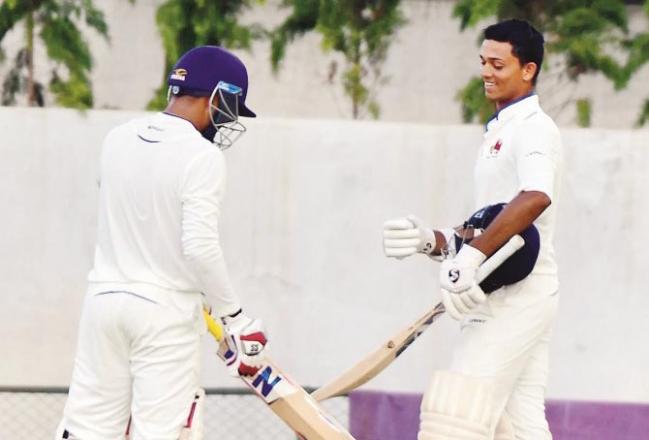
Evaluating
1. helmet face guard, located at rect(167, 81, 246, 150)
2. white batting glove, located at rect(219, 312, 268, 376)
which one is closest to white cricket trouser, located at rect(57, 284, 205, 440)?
white batting glove, located at rect(219, 312, 268, 376)

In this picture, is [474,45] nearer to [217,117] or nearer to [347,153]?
[347,153]

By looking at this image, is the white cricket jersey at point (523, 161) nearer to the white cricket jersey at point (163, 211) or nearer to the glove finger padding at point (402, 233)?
the glove finger padding at point (402, 233)

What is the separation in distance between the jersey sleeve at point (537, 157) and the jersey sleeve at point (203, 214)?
34.0 inches

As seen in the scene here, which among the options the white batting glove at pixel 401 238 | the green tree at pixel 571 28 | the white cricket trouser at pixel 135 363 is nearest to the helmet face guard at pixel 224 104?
the white cricket trouser at pixel 135 363

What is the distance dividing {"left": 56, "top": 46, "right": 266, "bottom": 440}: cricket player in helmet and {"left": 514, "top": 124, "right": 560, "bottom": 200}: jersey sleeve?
0.85 meters

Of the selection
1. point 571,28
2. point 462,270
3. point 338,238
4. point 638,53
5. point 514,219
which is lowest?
point 338,238

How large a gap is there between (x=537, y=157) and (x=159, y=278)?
3.71 feet

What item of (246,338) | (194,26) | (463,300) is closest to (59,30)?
(194,26)

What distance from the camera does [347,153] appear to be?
714 cm

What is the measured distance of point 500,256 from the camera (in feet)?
15.6

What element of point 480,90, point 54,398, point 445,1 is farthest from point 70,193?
point 445,1

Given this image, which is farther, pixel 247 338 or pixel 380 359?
pixel 380 359

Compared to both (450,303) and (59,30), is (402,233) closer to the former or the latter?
(450,303)

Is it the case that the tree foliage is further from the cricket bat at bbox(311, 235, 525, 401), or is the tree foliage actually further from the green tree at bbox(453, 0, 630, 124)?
the cricket bat at bbox(311, 235, 525, 401)
